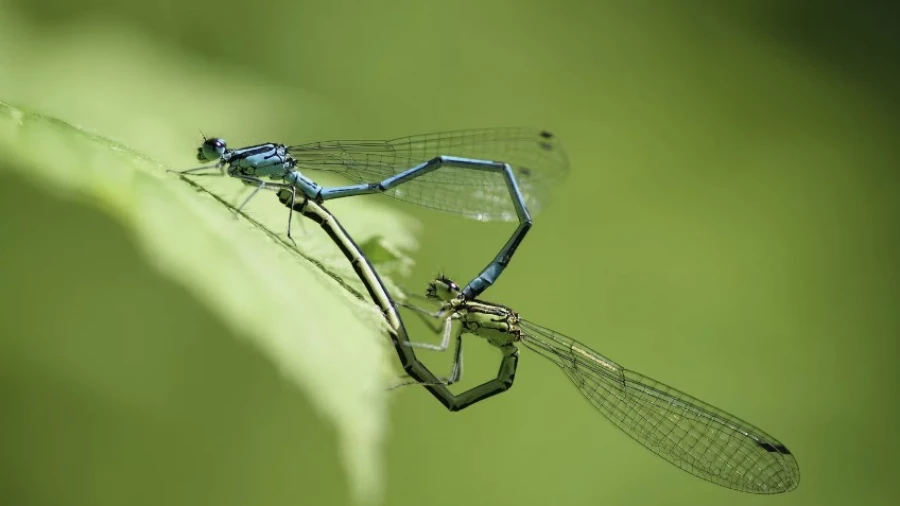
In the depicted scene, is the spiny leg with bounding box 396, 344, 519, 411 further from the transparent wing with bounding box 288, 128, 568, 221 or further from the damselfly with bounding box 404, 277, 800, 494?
the transparent wing with bounding box 288, 128, 568, 221

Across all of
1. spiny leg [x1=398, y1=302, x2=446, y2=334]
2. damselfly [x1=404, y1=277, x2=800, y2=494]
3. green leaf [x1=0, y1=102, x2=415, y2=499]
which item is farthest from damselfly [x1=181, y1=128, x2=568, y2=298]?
green leaf [x1=0, y1=102, x2=415, y2=499]

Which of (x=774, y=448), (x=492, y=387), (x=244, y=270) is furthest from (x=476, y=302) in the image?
(x=774, y=448)

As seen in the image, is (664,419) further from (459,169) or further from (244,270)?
(244,270)

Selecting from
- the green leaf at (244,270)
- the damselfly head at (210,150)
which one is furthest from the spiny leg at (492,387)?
the damselfly head at (210,150)

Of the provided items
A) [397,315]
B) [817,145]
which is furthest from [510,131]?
[817,145]

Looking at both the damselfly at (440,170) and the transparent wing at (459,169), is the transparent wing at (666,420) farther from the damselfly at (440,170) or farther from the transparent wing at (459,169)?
the transparent wing at (459,169)

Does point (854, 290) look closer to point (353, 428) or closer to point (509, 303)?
point (509, 303)

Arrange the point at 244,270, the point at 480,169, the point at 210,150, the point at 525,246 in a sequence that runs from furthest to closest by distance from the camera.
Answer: the point at 525,246 < the point at 480,169 < the point at 210,150 < the point at 244,270
